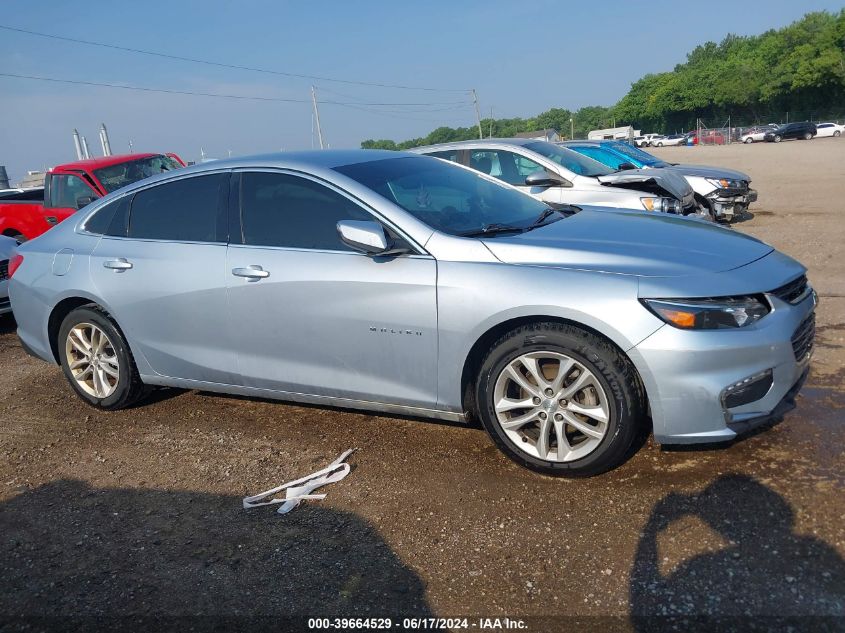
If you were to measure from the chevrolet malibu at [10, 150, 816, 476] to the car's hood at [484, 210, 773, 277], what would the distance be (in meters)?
0.01

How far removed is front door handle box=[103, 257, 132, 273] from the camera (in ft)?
15.3

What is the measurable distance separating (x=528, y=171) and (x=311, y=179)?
204 inches

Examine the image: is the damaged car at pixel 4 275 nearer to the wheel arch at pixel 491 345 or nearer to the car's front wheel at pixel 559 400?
the wheel arch at pixel 491 345

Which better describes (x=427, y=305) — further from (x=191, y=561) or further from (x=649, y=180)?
(x=649, y=180)

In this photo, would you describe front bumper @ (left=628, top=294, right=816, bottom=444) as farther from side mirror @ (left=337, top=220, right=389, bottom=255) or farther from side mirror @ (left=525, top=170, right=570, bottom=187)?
side mirror @ (left=525, top=170, right=570, bottom=187)

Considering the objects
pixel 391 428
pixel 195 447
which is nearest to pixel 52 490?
pixel 195 447

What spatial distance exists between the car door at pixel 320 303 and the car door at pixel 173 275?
15 centimetres

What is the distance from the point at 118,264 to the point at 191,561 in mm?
2309

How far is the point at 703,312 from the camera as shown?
321cm

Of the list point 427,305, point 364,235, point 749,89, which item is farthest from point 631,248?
point 749,89

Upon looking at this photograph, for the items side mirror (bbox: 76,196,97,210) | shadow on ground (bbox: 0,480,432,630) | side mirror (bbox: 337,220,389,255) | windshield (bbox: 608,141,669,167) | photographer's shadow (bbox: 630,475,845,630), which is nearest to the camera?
photographer's shadow (bbox: 630,475,845,630)

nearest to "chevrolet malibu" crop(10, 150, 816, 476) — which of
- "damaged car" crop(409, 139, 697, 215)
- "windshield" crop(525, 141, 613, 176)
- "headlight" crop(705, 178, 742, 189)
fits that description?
"damaged car" crop(409, 139, 697, 215)

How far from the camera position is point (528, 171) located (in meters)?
8.85

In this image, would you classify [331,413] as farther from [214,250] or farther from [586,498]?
[586,498]
